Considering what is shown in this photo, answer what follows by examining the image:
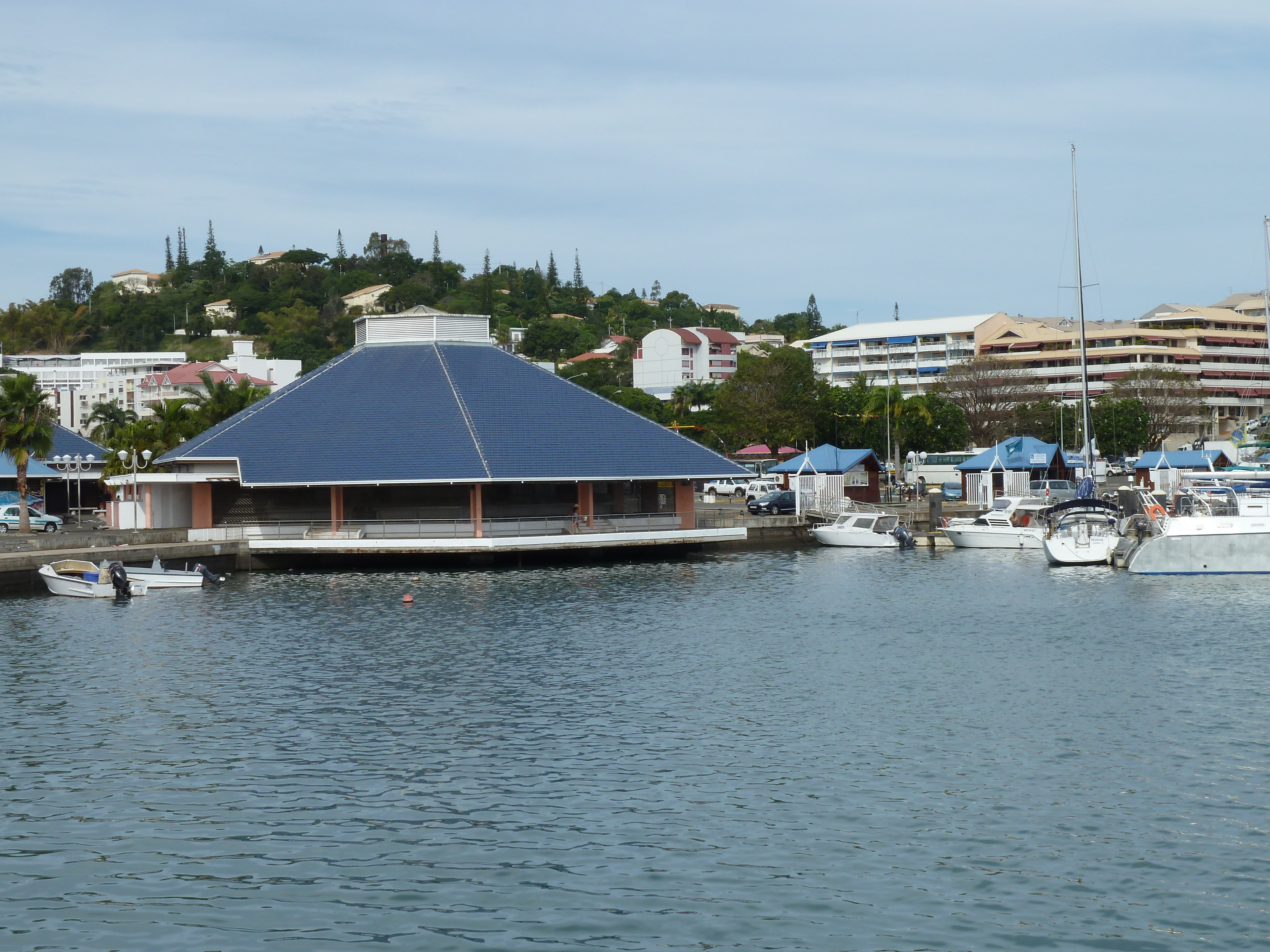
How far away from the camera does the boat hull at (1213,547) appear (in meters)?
55.0

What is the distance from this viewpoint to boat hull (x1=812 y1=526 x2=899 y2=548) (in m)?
73.1

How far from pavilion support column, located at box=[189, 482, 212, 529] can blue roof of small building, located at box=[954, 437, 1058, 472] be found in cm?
5804

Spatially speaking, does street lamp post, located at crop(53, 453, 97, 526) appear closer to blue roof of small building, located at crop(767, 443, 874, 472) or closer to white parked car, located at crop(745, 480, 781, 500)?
white parked car, located at crop(745, 480, 781, 500)

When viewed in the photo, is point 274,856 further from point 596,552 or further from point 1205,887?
point 596,552

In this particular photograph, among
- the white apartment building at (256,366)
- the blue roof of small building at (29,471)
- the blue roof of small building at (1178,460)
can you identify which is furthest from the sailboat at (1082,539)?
the white apartment building at (256,366)

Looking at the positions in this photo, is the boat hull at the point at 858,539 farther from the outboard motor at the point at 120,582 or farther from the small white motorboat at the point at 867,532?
the outboard motor at the point at 120,582

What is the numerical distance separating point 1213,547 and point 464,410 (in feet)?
121

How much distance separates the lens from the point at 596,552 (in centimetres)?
6612

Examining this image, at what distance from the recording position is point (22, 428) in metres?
72.4

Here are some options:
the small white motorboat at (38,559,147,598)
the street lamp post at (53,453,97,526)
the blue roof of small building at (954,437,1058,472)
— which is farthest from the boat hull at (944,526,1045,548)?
the street lamp post at (53,453,97,526)

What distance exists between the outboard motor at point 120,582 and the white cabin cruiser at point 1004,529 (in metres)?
43.2

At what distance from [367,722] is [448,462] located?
3568cm

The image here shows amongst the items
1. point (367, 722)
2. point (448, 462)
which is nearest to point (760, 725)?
point (367, 722)

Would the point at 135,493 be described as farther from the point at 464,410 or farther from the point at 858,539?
the point at 858,539
